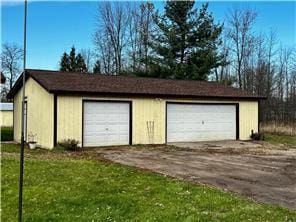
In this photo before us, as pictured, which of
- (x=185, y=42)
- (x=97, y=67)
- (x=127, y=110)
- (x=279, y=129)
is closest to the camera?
(x=127, y=110)

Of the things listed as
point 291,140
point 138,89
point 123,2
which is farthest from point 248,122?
point 123,2

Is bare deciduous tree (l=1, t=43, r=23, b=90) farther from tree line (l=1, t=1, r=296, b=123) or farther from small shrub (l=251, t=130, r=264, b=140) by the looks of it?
small shrub (l=251, t=130, r=264, b=140)

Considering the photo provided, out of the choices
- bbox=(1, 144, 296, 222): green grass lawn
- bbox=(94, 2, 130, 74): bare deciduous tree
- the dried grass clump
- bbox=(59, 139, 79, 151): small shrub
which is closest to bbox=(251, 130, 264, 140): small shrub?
the dried grass clump

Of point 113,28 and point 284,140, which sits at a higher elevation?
point 113,28

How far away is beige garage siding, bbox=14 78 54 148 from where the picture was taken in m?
15.6

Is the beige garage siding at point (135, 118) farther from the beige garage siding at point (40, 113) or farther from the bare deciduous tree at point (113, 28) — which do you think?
the bare deciduous tree at point (113, 28)

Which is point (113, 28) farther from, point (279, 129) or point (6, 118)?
point (279, 129)

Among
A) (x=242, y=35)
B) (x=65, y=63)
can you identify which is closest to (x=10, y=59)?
(x=65, y=63)

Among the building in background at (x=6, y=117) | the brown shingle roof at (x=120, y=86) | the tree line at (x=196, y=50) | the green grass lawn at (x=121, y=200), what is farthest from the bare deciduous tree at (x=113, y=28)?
the green grass lawn at (x=121, y=200)

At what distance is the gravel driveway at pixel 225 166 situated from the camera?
7.80 m

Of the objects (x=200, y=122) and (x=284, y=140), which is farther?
(x=284, y=140)

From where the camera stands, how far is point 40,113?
54.6 feet

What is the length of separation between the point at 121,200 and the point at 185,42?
1102 inches

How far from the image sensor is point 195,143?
1816 centimetres
